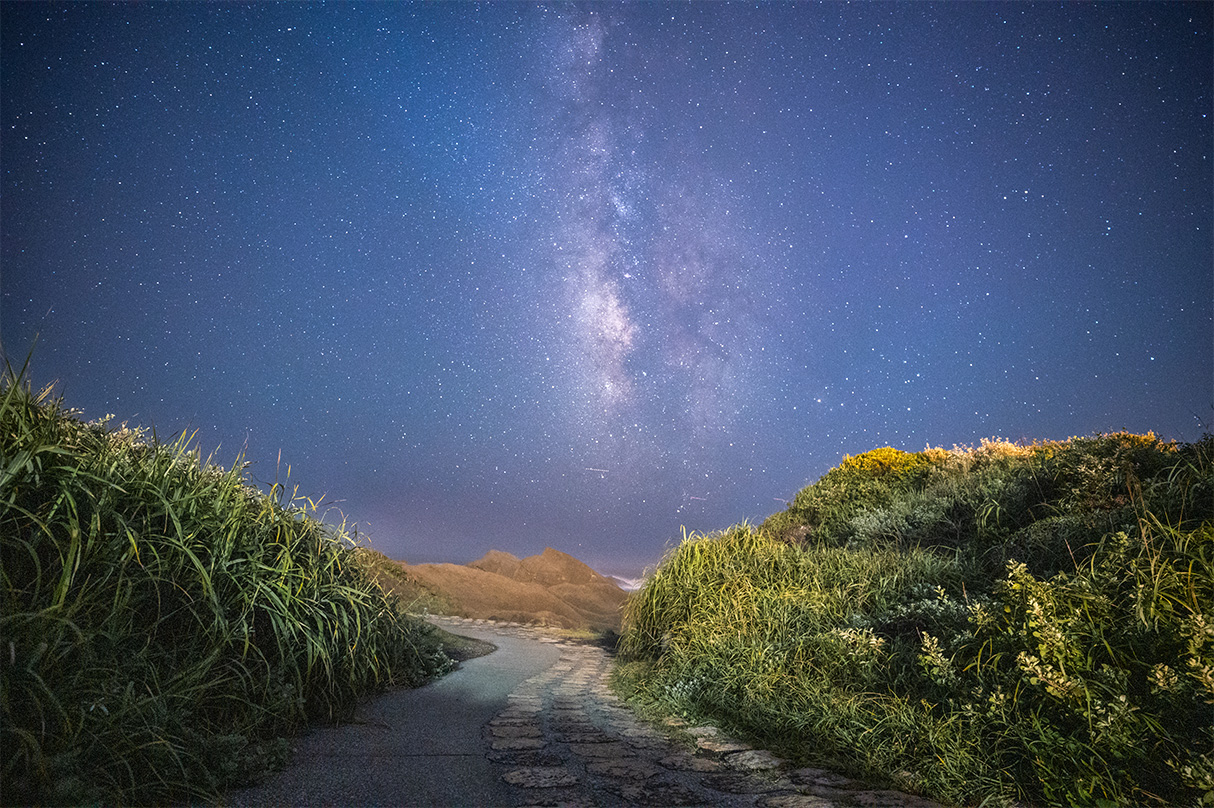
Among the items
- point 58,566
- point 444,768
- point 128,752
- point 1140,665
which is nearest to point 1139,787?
point 1140,665

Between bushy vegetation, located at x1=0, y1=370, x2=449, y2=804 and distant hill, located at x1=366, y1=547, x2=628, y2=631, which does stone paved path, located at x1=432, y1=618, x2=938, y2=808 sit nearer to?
bushy vegetation, located at x1=0, y1=370, x2=449, y2=804

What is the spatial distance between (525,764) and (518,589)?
39.3 feet

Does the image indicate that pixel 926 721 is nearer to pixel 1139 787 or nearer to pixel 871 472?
pixel 1139 787

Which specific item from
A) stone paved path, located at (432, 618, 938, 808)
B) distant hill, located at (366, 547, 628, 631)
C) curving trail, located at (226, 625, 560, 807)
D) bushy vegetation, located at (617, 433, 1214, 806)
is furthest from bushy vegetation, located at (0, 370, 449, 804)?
distant hill, located at (366, 547, 628, 631)

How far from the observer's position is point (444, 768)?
3205 millimetres

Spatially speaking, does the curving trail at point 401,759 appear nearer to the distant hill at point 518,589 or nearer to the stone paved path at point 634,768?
the stone paved path at point 634,768

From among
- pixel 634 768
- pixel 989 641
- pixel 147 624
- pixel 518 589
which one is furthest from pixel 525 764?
pixel 518 589

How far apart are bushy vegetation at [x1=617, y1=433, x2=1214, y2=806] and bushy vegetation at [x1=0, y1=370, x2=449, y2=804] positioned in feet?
9.21

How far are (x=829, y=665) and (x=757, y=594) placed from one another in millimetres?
1556

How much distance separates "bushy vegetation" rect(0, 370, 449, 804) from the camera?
7.64 ft

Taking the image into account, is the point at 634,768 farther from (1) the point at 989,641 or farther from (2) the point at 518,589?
(2) the point at 518,589

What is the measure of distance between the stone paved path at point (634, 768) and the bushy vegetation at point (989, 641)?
28 centimetres

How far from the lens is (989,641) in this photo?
355 centimetres

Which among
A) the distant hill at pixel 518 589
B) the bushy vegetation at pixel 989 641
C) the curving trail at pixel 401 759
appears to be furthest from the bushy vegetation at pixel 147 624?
the distant hill at pixel 518 589
